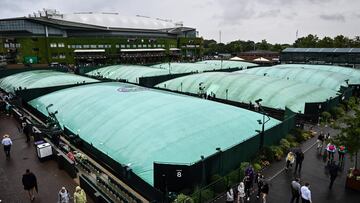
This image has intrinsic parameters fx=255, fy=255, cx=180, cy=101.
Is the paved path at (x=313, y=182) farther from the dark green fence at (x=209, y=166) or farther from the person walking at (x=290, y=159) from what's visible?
the dark green fence at (x=209, y=166)

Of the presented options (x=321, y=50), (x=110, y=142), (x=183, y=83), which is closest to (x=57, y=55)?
(x=183, y=83)

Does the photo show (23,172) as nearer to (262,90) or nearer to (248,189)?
(248,189)

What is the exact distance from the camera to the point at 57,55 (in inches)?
3378

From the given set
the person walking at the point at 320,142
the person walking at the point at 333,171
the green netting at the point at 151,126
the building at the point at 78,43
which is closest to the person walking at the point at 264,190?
the green netting at the point at 151,126

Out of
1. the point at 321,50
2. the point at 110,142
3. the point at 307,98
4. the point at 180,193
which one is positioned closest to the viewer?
the point at 180,193

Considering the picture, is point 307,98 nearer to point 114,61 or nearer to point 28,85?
point 28,85

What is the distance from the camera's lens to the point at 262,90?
33.4 metres

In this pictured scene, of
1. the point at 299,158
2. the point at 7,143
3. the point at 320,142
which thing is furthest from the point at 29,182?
the point at 320,142

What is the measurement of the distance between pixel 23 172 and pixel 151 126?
8791 mm

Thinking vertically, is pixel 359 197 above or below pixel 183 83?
below

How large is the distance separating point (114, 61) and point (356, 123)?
295ft

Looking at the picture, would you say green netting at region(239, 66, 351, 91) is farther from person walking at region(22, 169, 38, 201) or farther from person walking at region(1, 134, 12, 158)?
person walking at region(22, 169, 38, 201)

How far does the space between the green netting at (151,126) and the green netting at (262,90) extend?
29.1 feet

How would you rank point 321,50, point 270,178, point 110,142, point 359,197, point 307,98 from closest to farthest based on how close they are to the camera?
point 359,197 → point 270,178 → point 110,142 → point 307,98 → point 321,50
